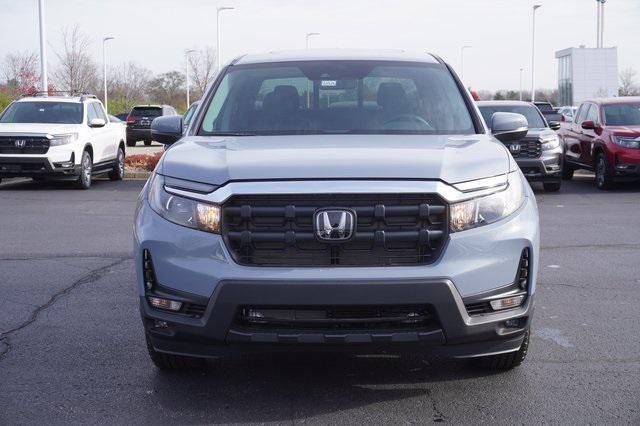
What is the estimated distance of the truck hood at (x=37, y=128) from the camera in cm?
1712

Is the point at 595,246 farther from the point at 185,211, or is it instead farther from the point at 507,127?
the point at 185,211

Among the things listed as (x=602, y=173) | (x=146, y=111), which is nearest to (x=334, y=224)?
(x=602, y=173)

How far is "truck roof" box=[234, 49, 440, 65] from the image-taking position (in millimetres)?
6168

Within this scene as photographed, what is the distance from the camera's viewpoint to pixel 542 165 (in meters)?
16.3

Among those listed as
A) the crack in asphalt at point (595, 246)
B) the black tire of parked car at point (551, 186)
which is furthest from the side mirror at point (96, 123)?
the crack in asphalt at point (595, 246)

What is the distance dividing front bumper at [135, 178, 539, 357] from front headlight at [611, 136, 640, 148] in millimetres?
12871

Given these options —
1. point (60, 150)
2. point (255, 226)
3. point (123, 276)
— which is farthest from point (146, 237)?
point (60, 150)

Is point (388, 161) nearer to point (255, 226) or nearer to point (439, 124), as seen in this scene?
point (255, 226)

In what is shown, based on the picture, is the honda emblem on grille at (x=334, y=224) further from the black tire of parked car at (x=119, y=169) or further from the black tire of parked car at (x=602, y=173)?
the black tire of parked car at (x=119, y=169)

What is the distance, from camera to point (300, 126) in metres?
5.52

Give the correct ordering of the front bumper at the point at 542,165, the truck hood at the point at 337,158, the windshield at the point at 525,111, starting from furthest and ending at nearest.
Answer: the windshield at the point at 525,111 → the front bumper at the point at 542,165 → the truck hood at the point at 337,158

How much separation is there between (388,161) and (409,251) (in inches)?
18.6

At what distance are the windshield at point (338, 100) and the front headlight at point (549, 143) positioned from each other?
10.7m

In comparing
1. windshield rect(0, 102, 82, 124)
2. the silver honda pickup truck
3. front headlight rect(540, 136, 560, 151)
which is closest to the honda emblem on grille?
the silver honda pickup truck
